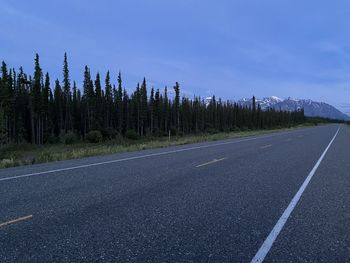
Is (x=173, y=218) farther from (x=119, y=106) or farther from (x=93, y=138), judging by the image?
(x=119, y=106)

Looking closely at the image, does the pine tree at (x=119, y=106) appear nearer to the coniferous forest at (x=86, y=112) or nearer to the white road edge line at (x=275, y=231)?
the coniferous forest at (x=86, y=112)

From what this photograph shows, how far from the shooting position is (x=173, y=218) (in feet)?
17.7

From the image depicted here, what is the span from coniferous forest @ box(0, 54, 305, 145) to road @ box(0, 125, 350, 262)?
1944 inches

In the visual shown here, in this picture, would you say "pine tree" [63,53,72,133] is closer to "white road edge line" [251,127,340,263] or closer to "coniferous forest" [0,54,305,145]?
"coniferous forest" [0,54,305,145]

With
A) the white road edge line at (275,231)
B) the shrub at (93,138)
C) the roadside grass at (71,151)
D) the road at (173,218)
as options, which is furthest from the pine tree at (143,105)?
the white road edge line at (275,231)

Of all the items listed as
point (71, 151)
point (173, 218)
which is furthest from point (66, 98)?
point (173, 218)

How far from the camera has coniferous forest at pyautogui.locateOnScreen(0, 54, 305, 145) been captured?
64.9 m

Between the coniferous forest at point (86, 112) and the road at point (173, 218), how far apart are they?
4937cm

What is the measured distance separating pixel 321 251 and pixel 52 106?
79910mm

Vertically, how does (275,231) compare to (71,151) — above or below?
above

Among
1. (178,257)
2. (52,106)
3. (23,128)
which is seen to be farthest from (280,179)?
(52,106)

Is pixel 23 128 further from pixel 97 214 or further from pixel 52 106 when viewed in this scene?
pixel 97 214

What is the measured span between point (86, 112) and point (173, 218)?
262 feet

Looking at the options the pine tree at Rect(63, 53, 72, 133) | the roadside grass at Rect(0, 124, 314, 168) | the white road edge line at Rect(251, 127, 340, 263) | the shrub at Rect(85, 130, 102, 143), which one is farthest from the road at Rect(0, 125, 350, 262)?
the pine tree at Rect(63, 53, 72, 133)
